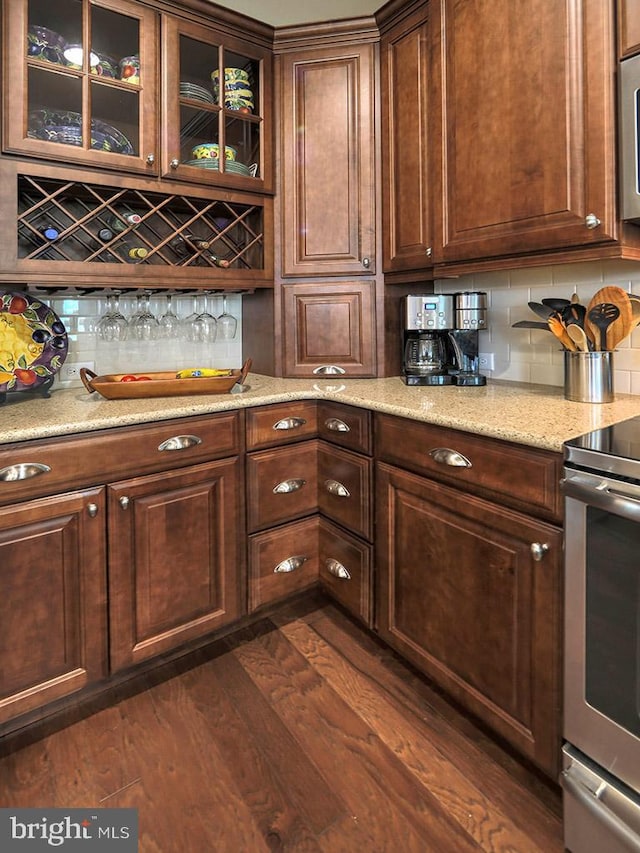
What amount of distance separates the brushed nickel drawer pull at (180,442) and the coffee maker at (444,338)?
871 millimetres

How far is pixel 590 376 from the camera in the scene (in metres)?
1.56

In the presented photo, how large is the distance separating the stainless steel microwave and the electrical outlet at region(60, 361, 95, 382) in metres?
1.96

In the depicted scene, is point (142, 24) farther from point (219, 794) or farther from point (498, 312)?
point (219, 794)

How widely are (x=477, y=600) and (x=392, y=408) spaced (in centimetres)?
61

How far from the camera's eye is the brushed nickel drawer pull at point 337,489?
1.92m

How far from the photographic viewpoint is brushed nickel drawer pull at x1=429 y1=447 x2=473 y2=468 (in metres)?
1.43

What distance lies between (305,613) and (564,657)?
1.15 m

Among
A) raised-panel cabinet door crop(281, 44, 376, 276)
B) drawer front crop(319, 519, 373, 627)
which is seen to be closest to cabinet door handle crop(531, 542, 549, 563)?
drawer front crop(319, 519, 373, 627)

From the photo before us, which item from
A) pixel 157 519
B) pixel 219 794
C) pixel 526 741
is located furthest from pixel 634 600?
pixel 157 519

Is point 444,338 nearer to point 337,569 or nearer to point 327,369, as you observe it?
point 327,369

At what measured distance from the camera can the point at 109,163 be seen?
1.82m

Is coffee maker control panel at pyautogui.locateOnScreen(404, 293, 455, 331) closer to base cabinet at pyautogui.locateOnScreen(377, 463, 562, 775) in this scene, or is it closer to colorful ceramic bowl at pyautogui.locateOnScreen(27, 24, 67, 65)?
base cabinet at pyautogui.locateOnScreen(377, 463, 562, 775)

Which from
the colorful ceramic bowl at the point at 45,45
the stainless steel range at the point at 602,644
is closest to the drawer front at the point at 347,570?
the stainless steel range at the point at 602,644

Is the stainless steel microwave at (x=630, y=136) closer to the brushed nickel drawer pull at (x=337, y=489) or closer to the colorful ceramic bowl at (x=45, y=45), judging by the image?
the brushed nickel drawer pull at (x=337, y=489)
